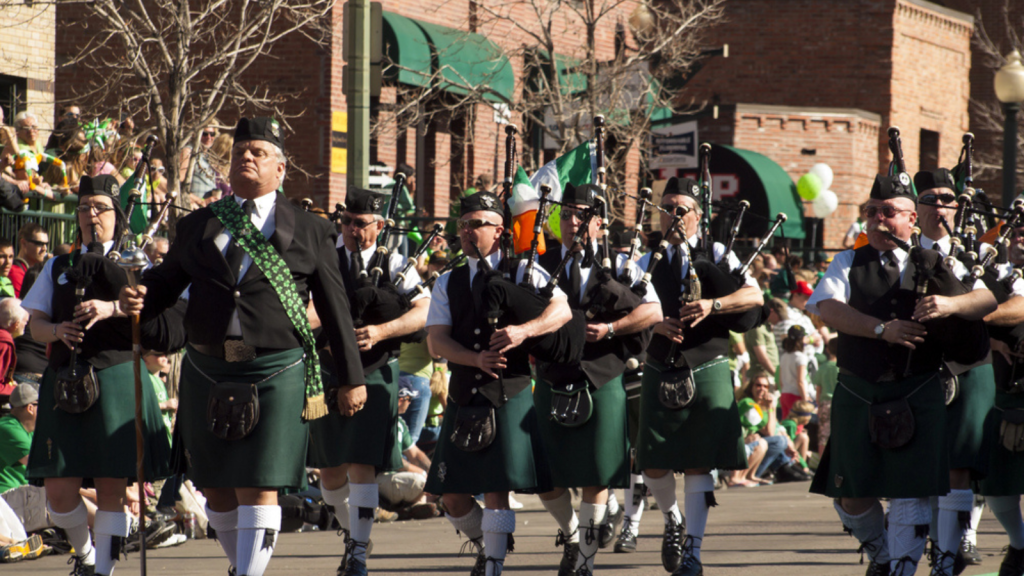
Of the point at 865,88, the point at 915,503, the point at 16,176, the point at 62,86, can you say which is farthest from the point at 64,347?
the point at 865,88

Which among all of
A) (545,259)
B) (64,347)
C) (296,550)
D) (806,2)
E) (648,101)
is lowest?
(296,550)

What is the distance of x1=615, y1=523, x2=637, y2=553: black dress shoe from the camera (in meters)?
8.45

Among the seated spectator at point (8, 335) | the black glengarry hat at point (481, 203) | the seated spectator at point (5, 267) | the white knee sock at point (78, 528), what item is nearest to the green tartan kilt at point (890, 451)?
the black glengarry hat at point (481, 203)

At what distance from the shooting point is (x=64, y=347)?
21.6 ft

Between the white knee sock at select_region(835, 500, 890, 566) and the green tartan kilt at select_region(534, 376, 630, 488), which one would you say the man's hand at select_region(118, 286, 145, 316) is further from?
the white knee sock at select_region(835, 500, 890, 566)

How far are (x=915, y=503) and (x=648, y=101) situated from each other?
40.4 feet

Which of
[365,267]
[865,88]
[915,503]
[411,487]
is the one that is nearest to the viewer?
[915,503]

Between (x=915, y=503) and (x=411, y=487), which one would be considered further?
(x=411, y=487)

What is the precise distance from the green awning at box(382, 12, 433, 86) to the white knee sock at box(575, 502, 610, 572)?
34.3 feet

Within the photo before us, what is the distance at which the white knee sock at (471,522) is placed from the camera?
21.5 feet

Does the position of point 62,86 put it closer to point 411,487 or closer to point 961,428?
point 411,487

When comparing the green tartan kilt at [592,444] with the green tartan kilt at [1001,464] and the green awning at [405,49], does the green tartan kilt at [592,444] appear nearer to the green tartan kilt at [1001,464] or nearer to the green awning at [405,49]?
the green tartan kilt at [1001,464]

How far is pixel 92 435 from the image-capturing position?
21.4 feet

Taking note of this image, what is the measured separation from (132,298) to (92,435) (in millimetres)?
1409
